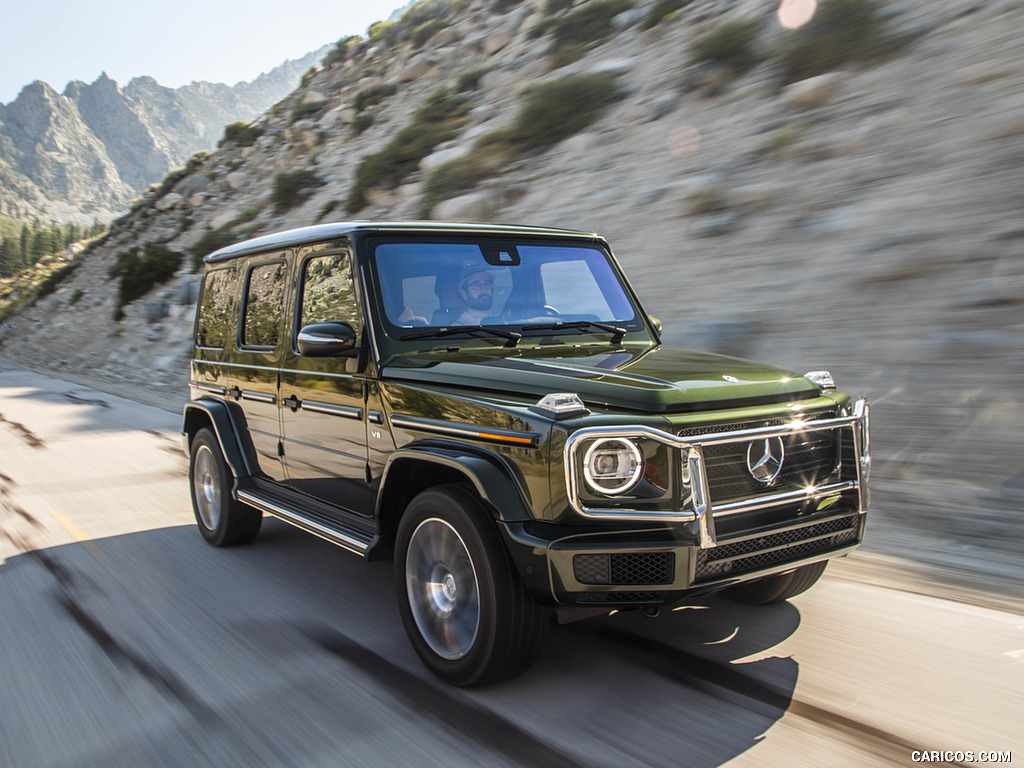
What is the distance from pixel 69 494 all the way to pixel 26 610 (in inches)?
126

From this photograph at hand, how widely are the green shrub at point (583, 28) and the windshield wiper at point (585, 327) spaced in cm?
1529

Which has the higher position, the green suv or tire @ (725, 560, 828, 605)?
the green suv

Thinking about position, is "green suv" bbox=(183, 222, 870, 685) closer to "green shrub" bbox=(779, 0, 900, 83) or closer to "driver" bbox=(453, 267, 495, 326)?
"driver" bbox=(453, 267, 495, 326)

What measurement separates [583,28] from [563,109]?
15.9 feet

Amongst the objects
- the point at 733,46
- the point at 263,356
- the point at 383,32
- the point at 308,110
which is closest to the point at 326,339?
the point at 263,356

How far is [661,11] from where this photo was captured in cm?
1722

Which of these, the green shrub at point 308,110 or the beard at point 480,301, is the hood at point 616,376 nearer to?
the beard at point 480,301

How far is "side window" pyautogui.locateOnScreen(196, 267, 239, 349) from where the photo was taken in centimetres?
572

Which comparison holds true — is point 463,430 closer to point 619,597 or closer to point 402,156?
point 619,597

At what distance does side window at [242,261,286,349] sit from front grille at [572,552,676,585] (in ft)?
8.75

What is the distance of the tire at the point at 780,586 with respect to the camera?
403cm

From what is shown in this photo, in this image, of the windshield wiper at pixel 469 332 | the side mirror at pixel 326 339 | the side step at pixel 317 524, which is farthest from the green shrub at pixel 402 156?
the side mirror at pixel 326 339

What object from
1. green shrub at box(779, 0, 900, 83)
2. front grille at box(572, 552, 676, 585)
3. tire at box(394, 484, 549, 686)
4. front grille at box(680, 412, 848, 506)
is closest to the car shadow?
tire at box(394, 484, 549, 686)

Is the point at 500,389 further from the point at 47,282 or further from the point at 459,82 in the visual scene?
the point at 47,282
